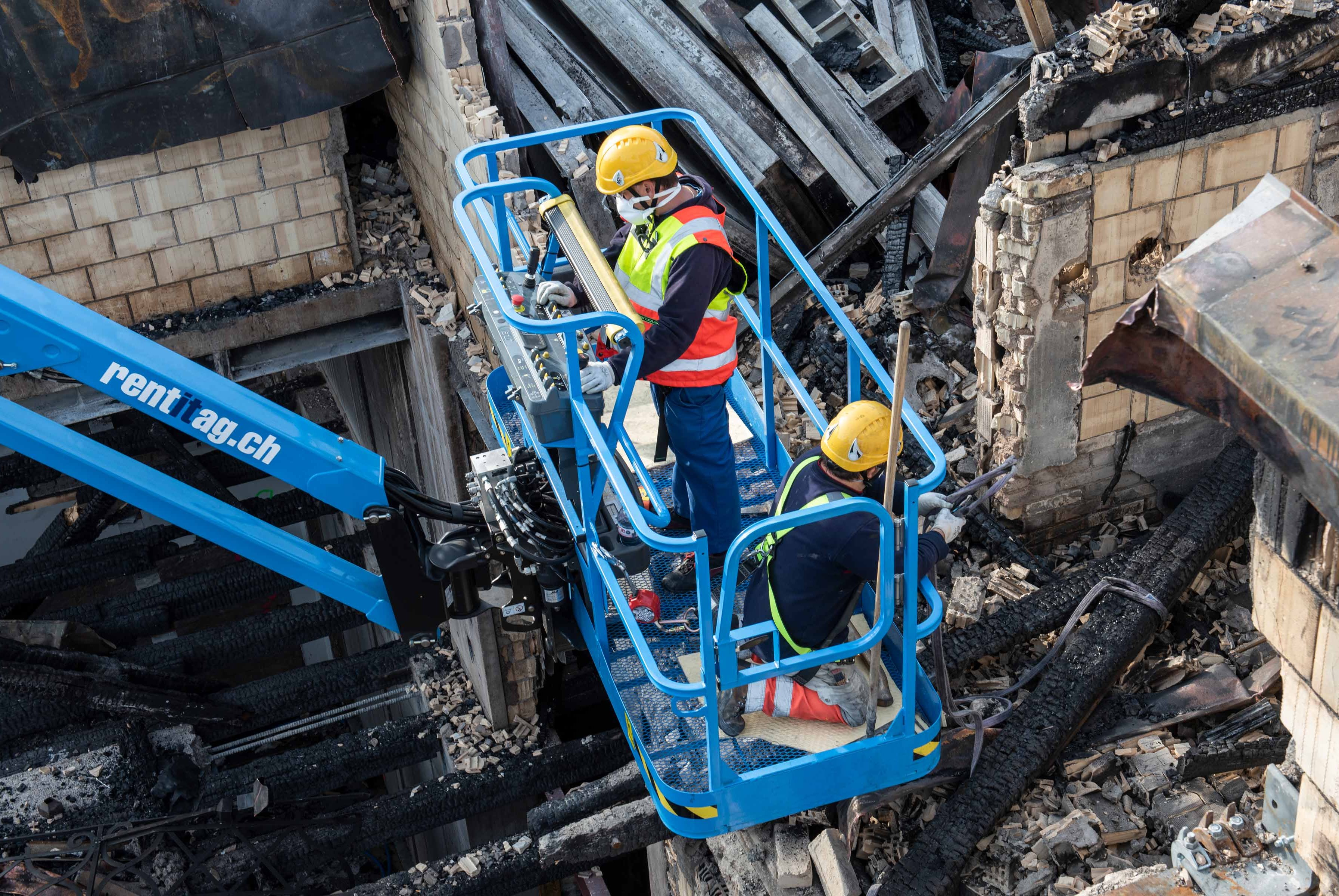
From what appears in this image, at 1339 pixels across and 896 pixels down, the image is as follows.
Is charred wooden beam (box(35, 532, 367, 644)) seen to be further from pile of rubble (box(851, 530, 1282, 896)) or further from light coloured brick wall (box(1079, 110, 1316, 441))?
light coloured brick wall (box(1079, 110, 1316, 441))

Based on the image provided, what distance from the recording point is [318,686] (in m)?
9.66

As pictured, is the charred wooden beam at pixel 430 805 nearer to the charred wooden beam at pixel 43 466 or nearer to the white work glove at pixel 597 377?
the charred wooden beam at pixel 43 466

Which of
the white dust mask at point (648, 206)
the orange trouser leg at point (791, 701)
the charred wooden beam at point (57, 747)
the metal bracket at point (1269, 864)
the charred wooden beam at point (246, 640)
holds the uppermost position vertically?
the white dust mask at point (648, 206)

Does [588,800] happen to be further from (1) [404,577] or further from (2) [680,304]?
(2) [680,304]

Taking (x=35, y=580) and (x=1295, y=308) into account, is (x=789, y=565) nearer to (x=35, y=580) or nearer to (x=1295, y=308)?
(x=1295, y=308)

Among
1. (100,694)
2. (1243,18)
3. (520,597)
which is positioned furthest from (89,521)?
(1243,18)

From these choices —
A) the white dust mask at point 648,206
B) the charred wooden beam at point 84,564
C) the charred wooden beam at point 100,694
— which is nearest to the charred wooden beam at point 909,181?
the white dust mask at point 648,206

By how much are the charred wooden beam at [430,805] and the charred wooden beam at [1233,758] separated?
13.3 ft

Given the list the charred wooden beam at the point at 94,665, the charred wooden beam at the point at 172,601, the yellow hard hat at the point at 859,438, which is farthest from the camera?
the charred wooden beam at the point at 172,601

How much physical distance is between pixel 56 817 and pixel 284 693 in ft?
5.65

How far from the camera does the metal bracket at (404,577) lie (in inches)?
218

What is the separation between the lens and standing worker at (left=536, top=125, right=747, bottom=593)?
Answer: 504 cm

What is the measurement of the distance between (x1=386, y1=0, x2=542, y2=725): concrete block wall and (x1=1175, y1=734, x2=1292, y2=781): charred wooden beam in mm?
4254

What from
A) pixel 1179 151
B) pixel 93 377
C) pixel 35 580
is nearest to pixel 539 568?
pixel 93 377
